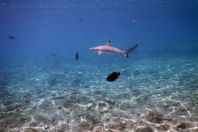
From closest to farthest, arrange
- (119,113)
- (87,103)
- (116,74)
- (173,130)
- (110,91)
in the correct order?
(116,74), (173,130), (119,113), (87,103), (110,91)

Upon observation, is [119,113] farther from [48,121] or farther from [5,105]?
[5,105]

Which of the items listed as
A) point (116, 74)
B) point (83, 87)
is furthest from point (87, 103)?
point (116, 74)

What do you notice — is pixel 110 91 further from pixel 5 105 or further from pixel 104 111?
pixel 5 105

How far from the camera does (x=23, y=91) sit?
18.5 metres

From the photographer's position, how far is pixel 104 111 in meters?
12.6

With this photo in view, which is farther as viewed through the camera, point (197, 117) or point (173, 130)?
point (197, 117)

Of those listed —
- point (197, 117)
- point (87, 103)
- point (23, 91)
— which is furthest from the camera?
point (23, 91)

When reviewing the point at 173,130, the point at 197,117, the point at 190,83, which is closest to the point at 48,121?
the point at 173,130

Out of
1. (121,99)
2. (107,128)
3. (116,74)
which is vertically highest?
(116,74)

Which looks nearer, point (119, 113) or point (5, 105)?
point (119, 113)

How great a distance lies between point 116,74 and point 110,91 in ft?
29.1

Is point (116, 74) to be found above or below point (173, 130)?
above

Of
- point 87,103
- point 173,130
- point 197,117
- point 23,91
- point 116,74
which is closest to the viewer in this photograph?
point 116,74

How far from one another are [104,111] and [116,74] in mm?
4624
